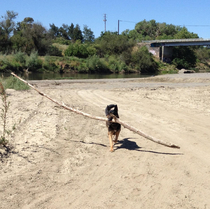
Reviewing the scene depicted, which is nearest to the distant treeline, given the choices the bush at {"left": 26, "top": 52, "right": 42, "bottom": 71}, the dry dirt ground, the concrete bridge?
the bush at {"left": 26, "top": 52, "right": 42, "bottom": 71}

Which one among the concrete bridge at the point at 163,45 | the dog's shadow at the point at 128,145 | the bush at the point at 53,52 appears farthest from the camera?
the concrete bridge at the point at 163,45

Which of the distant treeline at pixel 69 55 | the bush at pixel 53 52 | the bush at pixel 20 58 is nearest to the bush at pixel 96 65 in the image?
the distant treeline at pixel 69 55

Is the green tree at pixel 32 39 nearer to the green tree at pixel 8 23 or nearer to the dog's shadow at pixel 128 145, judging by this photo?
the green tree at pixel 8 23

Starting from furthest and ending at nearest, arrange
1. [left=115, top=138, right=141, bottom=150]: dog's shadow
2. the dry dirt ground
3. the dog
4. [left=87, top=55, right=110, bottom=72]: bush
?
[left=87, top=55, right=110, bottom=72]: bush, [left=115, top=138, right=141, bottom=150]: dog's shadow, the dog, the dry dirt ground

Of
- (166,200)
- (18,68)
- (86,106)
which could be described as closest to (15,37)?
(18,68)

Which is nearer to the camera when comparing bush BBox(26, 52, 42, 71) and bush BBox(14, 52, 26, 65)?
bush BBox(26, 52, 42, 71)

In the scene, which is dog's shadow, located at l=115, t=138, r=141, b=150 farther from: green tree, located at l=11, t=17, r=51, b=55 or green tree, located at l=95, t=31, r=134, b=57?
green tree, located at l=95, t=31, r=134, b=57

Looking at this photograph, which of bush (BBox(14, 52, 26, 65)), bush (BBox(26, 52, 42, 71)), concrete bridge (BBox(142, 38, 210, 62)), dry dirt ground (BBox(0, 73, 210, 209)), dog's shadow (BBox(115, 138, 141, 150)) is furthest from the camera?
concrete bridge (BBox(142, 38, 210, 62))

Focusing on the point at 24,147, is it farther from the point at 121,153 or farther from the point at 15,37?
the point at 15,37

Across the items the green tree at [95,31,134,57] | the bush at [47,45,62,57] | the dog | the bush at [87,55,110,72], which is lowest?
the dog

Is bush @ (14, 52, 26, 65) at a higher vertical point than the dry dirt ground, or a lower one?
Answer: higher

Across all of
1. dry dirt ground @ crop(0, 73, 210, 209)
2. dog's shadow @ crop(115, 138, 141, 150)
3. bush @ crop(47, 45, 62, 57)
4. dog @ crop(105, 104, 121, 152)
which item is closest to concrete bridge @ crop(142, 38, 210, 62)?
bush @ crop(47, 45, 62, 57)

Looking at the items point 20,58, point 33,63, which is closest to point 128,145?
point 33,63

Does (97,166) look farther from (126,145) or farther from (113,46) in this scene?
(113,46)
